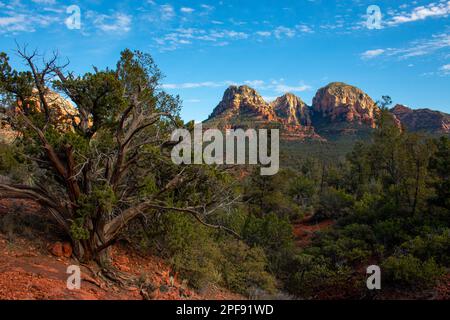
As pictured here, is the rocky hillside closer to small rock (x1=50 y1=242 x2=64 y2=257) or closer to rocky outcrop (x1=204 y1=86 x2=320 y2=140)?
rocky outcrop (x1=204 y1=86 x2=320 y2=140)

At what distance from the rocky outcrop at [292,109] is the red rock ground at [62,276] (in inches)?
5084

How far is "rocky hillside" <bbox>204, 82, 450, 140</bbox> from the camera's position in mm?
112562

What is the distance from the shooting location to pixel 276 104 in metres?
156

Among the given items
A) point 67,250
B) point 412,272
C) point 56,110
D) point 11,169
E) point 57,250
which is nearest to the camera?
point 57,250

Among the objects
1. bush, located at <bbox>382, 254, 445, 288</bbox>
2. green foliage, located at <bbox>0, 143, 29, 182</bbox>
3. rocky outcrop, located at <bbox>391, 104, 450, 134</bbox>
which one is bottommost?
bush, located at <bbox>382, 254, 445, 288</bbox>

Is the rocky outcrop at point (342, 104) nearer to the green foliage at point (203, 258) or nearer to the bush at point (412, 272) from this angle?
the bush at point (412, 272)

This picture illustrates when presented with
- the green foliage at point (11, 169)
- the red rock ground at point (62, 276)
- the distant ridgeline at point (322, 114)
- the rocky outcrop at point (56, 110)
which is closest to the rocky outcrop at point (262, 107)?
the distant ridgeline at point (322, 114)

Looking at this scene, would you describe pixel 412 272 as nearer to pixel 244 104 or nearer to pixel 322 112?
pixel 244 104

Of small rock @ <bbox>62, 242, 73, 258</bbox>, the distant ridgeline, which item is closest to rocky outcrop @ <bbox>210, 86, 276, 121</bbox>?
the distant ridgeline

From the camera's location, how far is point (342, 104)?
13400 cm

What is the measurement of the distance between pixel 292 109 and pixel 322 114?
12.3 meters

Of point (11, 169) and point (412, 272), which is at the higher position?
point (11, 169)

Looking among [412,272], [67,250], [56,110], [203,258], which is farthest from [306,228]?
[67,250]
